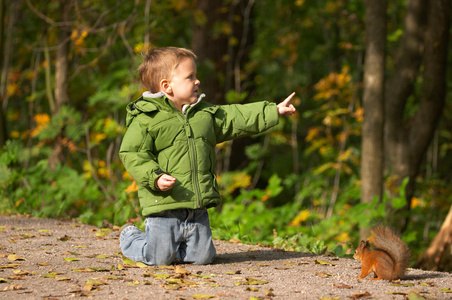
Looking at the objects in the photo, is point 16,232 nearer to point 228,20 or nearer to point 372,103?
point 372,103

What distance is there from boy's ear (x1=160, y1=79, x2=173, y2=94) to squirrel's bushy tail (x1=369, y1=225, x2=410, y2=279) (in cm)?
163

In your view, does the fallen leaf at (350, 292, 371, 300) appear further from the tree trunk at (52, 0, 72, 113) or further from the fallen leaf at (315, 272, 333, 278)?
the tree trunk at (52, 0, 72, 113)

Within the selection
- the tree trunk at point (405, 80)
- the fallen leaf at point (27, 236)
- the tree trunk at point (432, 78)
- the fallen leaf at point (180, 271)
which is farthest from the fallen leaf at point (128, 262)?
the tree trunk at point (432, 78)

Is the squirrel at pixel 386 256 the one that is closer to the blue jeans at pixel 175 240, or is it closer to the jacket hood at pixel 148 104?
the blue jeans at pixel 175 240

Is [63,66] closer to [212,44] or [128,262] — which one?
[212,44]

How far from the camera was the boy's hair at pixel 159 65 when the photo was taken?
13.2 feet

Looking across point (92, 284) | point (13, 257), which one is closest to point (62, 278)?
point (92, 284)

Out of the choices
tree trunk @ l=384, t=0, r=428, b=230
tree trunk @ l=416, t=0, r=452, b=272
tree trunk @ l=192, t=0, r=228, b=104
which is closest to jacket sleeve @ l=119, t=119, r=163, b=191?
tree trunk @ l=192, t=0, r=228, b=104

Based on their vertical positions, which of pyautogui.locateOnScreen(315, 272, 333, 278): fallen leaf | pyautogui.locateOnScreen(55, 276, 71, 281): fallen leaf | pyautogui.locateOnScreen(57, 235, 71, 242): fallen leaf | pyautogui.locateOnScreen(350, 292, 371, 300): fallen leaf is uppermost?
pyautogui.locateOnScreen(350, 292, 371, 300): fallen leaf

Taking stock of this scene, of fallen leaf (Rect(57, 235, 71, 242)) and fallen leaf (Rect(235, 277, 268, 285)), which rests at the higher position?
fallen leaf (Rect(235, 277, 268, 285))

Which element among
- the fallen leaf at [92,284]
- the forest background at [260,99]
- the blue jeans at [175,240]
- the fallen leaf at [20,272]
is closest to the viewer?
the fallen leaf at [92,284]

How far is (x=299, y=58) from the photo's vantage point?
1203cm

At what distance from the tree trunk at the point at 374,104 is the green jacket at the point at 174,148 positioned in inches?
129

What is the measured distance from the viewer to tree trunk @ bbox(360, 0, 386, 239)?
22.9 feet
